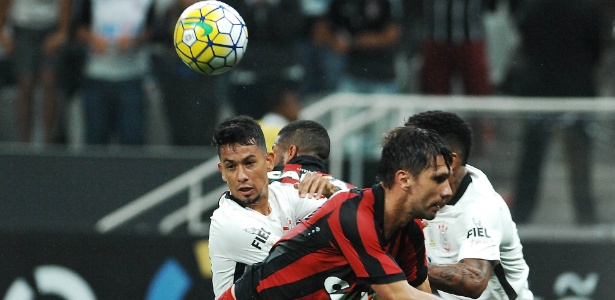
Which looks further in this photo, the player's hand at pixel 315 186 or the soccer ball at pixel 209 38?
the soccer ball at pixel 209 38

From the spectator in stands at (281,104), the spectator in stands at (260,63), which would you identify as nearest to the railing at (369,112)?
the spectator in stands at (281,104)

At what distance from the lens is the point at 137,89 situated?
11.6 meters

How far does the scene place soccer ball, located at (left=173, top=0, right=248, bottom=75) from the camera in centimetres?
745

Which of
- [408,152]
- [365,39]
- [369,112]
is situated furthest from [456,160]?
[365,39]

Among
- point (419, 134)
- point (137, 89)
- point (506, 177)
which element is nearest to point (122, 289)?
point (137, 89)

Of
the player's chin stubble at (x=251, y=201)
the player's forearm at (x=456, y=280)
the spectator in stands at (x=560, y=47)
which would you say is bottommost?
the player's forearm at (x=456, y=280)

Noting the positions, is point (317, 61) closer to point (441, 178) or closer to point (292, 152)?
point (292, 152)

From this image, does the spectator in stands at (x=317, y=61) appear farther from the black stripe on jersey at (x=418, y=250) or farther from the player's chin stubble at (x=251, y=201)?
the black stripe on jersey at (x=418, y=250)

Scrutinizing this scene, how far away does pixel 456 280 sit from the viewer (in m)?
6.35

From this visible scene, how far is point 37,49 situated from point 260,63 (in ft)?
7.42

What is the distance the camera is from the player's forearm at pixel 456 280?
6355 mm

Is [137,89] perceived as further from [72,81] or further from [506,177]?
[506,177]

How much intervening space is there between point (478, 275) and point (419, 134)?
3.56 feet

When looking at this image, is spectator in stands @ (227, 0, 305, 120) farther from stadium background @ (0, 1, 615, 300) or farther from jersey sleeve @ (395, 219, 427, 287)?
jersey sleeve @ (395, 219, 427, 287)
